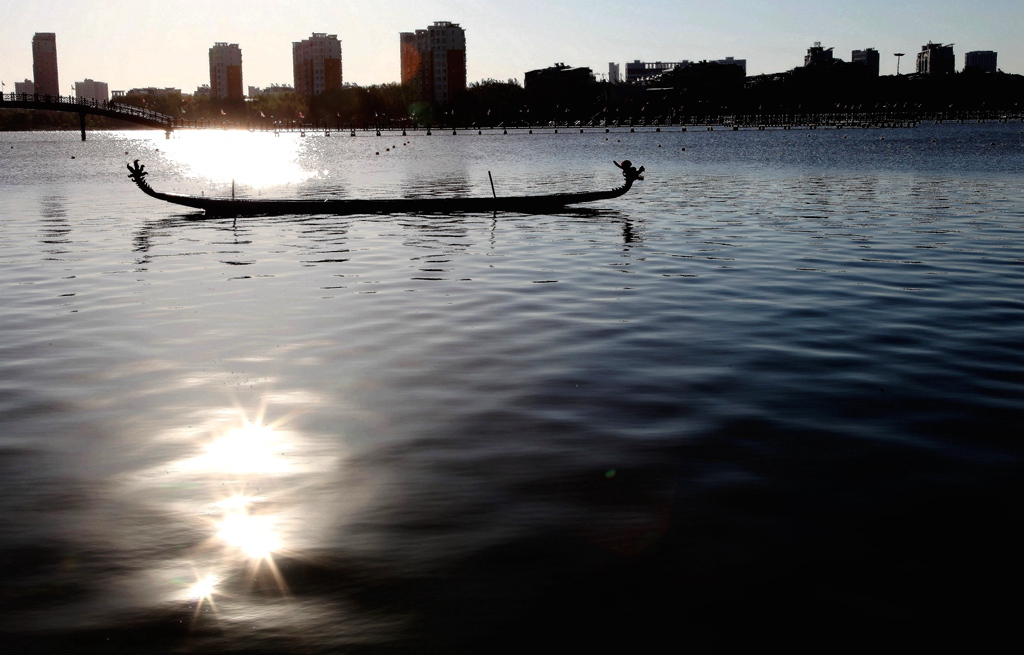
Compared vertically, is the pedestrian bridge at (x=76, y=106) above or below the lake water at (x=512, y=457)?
above

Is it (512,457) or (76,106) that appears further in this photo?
(76,106)

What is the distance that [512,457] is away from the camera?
915 cm

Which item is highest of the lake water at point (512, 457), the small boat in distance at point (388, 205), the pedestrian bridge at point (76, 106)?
the pedestrian bridge at point (76, 106)

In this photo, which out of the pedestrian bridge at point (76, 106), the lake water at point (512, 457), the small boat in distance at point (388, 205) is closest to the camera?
the lake water at point (512, 457)

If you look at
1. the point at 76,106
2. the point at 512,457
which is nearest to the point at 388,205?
the point at 512,457

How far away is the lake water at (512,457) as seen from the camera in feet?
20.6

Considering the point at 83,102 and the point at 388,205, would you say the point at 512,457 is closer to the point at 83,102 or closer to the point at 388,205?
the point at 388,205

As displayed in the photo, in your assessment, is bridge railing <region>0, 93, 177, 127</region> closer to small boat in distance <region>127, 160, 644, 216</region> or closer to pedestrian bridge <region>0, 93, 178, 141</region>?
pedestrian bridge <region>0, 93, 178, 141</region>

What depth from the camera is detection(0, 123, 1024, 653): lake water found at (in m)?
6.29

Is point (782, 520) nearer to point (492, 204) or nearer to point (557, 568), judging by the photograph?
point (557, 568)

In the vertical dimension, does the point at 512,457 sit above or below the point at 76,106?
below

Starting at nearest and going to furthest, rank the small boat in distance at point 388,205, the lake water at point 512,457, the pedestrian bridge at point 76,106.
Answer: the lake water at point 512,457 < the small boat in distance at point 388,205 < the pedestrian bridge at point 76,106

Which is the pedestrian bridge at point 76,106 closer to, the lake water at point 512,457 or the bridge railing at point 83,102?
the bridge railing at point 83,102

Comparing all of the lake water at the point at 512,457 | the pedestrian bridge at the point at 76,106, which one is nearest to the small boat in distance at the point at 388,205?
the lake water at the point at 512,457
